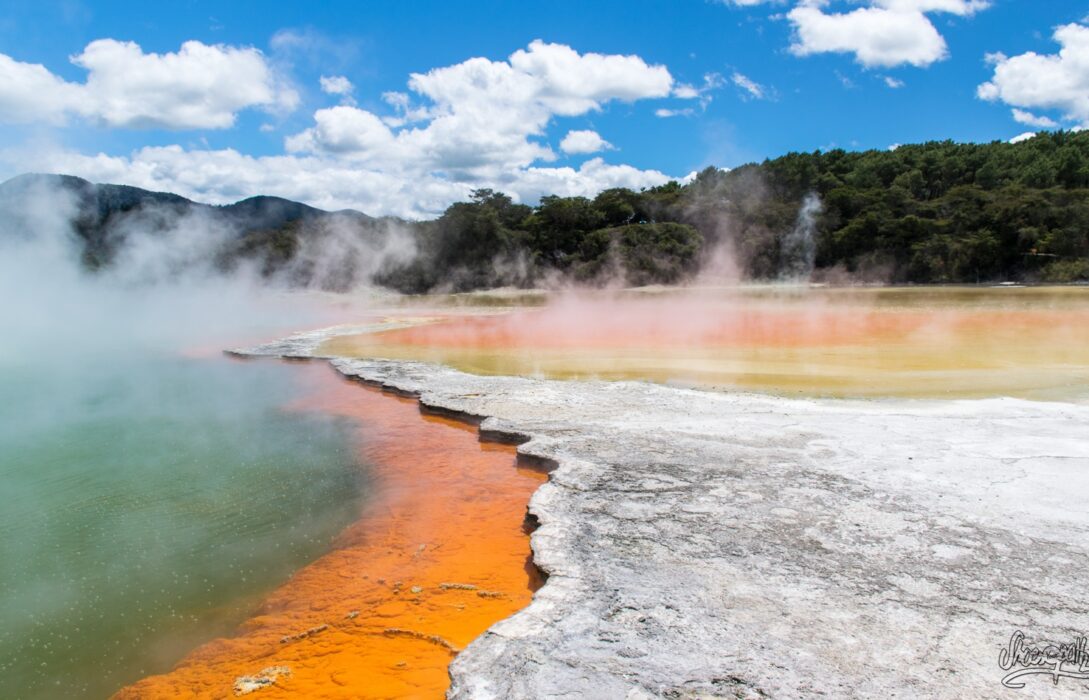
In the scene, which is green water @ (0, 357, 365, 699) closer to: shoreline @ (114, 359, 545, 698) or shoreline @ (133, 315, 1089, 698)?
shoreline @ (114, 359, 545, 698)

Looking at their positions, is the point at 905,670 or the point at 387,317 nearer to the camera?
the point at 905,670

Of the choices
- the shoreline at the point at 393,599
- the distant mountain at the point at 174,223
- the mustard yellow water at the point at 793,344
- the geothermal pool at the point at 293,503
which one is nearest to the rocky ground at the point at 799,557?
the shoreline at the point at 393,599

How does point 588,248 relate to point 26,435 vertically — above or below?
above

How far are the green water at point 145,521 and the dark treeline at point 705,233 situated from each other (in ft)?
68.5

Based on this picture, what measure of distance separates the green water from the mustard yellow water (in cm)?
341

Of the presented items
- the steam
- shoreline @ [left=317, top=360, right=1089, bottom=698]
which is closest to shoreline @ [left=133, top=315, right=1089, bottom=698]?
shoreline @ [left=317, top=360, right=1089, bottom=698]

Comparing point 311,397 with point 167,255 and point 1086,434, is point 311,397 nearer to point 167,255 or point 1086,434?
point 1086,434

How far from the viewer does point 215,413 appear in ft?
23.4

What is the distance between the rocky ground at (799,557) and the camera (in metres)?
2.33

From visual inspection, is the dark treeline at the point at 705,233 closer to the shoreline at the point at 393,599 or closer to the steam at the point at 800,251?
the steam at the point at 800,251

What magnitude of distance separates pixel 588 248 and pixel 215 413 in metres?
24.7

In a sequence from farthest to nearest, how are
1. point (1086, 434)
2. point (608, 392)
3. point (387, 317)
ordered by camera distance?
point (387, 317) → point (608, 392) → point (1086, 434)

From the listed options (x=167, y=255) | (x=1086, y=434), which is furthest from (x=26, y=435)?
(x=167, y=255)

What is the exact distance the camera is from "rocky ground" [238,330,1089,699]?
233cm
